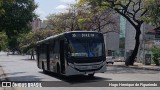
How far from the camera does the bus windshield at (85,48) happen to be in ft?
68.2

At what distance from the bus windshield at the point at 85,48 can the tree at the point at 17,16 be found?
26.2 ft

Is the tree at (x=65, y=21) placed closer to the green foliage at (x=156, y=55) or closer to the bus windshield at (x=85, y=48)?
the green foliage at (x=156, y=55)

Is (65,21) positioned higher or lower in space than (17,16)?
higher

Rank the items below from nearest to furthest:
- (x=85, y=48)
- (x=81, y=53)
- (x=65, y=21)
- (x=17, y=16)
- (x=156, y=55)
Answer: (x=81, y=53) < (x=85, y=48) < (x=17, y=16) < (x=156, y=55) < (x=65, y=21)

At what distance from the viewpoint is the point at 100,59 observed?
21172 mm

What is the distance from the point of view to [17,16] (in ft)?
90.4

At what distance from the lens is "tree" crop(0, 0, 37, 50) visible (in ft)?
89.7

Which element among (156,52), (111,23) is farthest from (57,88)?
(111,23)

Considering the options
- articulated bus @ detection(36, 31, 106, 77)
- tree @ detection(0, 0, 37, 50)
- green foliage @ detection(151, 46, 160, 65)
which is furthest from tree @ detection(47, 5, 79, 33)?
articulated bus @ detection(36, 31, 106, 77)

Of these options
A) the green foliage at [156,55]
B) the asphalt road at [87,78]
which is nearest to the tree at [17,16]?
the asphalt road at [87,78]

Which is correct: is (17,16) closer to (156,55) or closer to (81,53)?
(81,53)

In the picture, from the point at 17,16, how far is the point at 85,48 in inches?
339

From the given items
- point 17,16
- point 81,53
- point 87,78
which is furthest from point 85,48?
point 17,16

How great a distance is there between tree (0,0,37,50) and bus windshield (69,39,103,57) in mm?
7993
